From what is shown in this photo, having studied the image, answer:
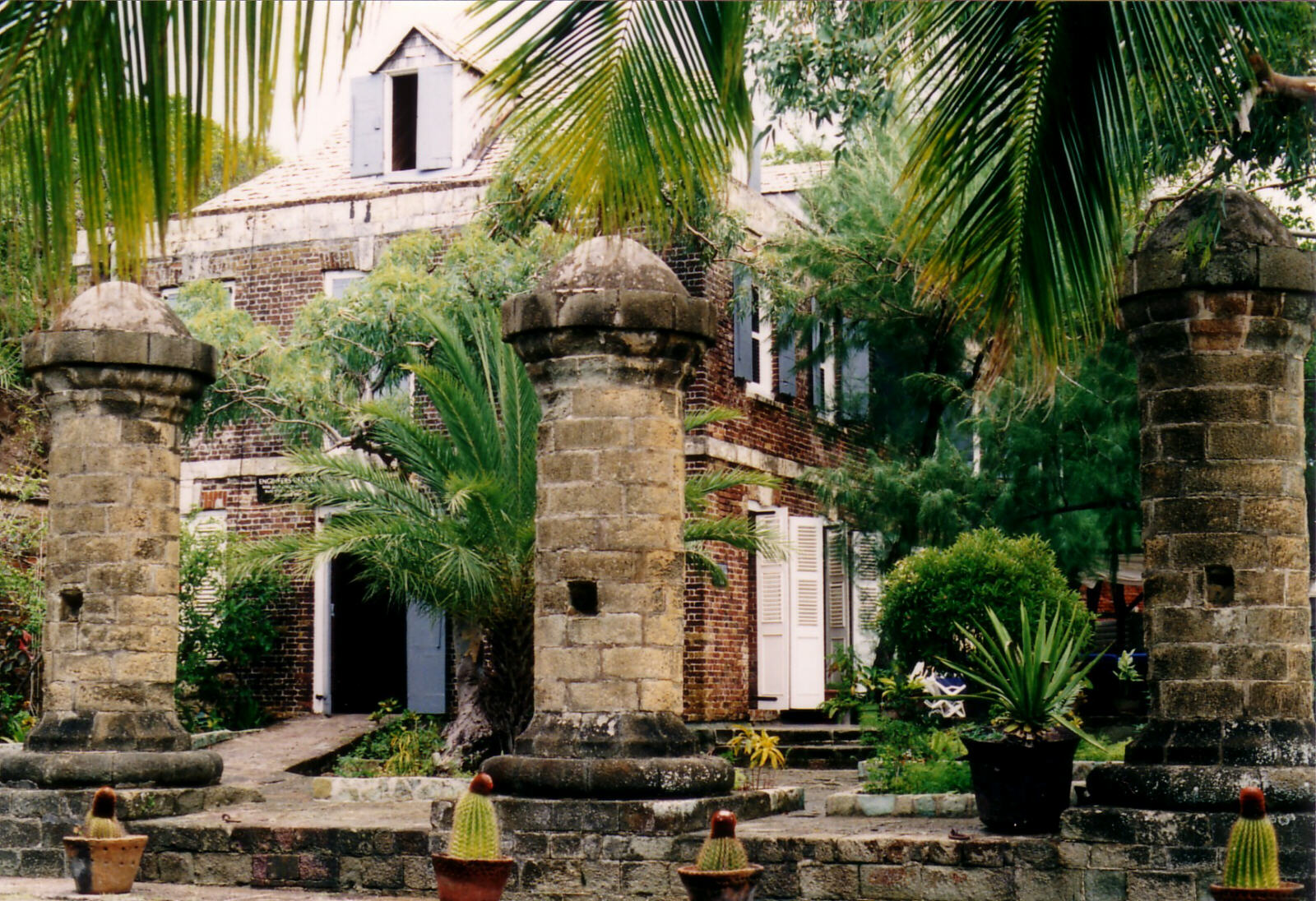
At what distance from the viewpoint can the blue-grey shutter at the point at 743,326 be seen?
1977cm

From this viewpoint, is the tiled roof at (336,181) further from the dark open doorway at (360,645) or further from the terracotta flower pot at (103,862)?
the terracotta flower pot at (103,862)

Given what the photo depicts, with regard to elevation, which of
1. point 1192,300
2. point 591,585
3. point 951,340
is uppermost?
point 951,340

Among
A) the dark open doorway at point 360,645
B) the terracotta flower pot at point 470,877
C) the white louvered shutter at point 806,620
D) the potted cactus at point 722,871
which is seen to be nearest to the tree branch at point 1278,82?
the potted cactus at point 722,871

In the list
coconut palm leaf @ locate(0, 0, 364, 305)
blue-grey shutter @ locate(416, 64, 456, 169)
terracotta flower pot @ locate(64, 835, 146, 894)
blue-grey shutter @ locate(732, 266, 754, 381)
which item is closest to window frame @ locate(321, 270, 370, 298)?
blue-grey shutter @ locate(416, 64, 456, 169)

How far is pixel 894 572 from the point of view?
15180 mm

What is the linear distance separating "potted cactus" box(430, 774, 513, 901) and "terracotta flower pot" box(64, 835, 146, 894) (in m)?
2.29

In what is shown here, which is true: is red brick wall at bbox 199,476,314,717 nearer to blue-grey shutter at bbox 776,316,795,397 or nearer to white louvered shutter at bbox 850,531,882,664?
blue-grey shutter at bbox 776,316,795,397

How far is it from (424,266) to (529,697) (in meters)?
5.15

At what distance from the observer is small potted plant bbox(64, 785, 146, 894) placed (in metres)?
10.8

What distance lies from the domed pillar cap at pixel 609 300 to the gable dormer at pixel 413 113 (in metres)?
10.6

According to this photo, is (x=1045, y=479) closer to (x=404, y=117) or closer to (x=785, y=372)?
(x=785, y=372)

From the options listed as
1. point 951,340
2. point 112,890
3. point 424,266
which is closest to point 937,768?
point 112,890

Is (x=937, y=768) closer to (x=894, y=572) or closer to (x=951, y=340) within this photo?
(x=894, y=572)

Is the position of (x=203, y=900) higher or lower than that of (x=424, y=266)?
lower
